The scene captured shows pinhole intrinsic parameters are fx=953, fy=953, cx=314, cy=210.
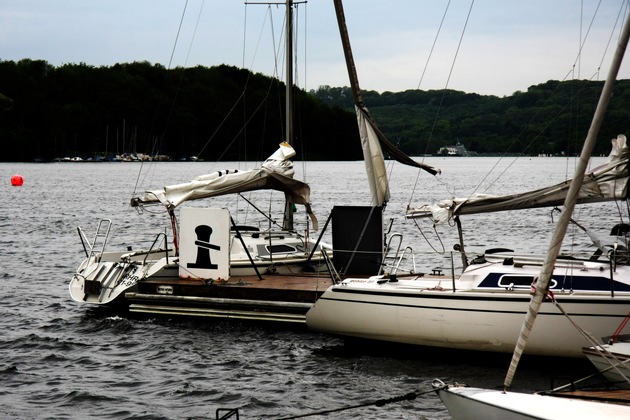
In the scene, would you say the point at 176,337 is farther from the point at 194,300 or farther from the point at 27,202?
the point at 27,202

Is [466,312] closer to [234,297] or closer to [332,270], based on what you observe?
[332,270]

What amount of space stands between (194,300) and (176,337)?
3.48ft

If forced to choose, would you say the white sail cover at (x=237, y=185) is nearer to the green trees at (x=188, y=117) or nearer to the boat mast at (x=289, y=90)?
the boat mast at (x=289, y=90)

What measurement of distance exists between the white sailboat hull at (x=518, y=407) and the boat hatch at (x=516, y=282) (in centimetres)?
641

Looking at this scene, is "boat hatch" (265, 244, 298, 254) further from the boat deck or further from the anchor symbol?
the anchor symbol

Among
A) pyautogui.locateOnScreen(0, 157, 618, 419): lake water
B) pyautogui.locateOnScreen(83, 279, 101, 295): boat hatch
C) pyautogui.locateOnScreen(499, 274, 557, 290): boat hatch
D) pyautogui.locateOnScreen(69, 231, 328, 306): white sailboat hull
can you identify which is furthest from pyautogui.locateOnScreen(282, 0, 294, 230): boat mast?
pyautogui.locateOnScreen(499, 274, 557, 290): boat hatch

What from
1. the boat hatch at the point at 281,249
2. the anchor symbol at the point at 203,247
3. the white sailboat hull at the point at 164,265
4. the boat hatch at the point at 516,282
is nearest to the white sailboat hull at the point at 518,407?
the boat hatch at the point at 516,282

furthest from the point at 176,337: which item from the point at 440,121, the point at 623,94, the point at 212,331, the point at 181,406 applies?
the point at 440,121

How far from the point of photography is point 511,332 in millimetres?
18922

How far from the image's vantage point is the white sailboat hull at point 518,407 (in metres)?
12.0

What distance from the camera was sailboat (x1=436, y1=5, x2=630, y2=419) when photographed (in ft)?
39.9

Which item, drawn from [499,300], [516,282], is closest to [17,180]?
[516,282]

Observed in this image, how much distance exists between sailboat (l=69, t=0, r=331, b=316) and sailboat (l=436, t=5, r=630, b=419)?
9.88 metres

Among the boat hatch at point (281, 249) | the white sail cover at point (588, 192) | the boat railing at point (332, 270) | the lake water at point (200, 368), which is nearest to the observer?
the lake water at point (200, 368)
